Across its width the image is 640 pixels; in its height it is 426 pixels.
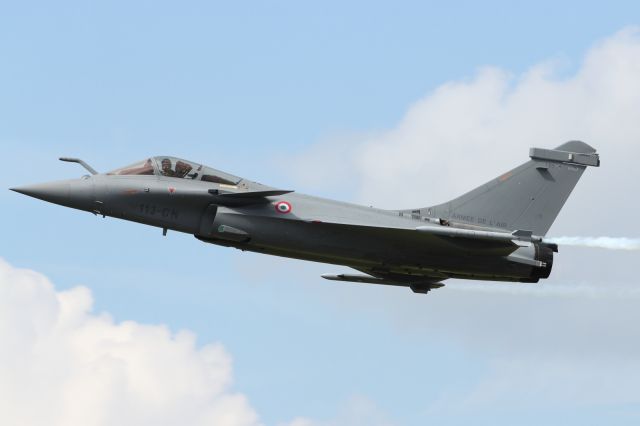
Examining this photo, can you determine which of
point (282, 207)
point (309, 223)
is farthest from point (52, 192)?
point (309, 223)

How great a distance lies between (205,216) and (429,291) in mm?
7681

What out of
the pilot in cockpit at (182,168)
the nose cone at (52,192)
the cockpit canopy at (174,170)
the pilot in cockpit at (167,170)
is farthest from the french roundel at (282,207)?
the nose cone at (52,192)

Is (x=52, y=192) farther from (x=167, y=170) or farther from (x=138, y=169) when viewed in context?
(x=167, y=170)

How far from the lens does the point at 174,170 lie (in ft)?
101

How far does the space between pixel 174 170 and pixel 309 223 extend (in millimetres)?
3670

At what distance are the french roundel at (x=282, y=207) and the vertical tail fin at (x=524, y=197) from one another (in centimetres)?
378

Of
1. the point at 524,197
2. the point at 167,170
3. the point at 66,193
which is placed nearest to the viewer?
the point at 66,193

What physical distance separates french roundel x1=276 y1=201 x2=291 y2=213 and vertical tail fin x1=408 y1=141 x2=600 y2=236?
3.78 metres

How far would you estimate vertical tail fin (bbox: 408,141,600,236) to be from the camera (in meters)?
32.6

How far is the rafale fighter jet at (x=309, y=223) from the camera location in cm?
3020

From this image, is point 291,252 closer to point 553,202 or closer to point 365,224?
point 365,224

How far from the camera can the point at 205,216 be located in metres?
30.3

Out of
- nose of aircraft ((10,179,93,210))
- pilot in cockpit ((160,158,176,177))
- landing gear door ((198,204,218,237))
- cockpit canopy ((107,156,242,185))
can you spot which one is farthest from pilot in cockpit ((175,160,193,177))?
nose of aircraft ((10,179,93,210))

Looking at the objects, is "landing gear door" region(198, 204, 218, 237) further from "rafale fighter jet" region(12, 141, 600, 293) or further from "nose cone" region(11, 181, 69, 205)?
"nose cone" region(11, 181, 69, 205)
